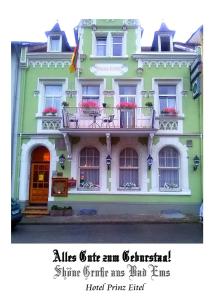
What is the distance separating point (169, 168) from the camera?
7.42 metres

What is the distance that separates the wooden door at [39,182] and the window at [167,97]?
3.60 metres

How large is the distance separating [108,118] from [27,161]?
97.1 inches

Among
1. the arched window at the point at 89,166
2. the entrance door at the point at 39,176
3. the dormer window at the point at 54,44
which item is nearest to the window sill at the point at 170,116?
the arched window at the point at 89,166

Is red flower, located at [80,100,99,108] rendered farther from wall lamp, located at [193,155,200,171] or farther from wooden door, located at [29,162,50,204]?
wall lamp, located at [193,155,200,171]

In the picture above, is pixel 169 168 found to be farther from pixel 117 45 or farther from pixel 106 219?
pixel 117 45

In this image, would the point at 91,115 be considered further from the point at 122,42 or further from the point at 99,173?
the point at 122,42

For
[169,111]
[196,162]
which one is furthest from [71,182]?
[169,111]

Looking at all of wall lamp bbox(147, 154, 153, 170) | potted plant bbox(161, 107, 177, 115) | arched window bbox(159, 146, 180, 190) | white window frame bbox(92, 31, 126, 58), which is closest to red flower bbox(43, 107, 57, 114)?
white window frame bbox(92, 31, 126, 58)

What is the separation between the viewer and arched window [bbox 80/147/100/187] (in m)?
7.63

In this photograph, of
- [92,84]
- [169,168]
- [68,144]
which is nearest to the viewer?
[169,168]

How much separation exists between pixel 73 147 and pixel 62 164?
2.08 feet
